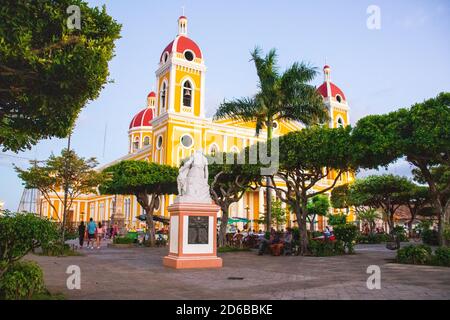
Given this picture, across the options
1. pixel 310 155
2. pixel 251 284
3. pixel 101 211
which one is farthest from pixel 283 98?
pixel 101 211

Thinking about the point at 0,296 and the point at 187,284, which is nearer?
the point at 0,296

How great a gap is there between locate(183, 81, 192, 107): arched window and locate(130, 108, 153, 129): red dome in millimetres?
22877

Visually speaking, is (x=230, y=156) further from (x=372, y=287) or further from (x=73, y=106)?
(x=372, y=287)

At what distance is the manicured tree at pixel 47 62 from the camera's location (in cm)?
794

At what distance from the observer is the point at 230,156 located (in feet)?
70.4

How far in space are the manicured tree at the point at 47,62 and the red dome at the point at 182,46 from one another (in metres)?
34.2

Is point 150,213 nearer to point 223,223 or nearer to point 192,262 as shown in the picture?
point 223,223

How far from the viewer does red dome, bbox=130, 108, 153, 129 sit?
6512 centimetres

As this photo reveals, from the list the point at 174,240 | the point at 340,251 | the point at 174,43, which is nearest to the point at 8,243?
the point at 174,240

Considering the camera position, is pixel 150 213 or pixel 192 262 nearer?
pixel 192 262

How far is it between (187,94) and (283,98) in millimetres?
24166

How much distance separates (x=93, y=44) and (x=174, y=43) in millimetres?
35571

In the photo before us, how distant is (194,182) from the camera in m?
12.6

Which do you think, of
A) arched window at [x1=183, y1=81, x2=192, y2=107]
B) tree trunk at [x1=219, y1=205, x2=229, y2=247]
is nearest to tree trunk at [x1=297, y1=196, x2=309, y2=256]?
tree trunk at [x1=219, y1=205, x2=229, y2=247]
